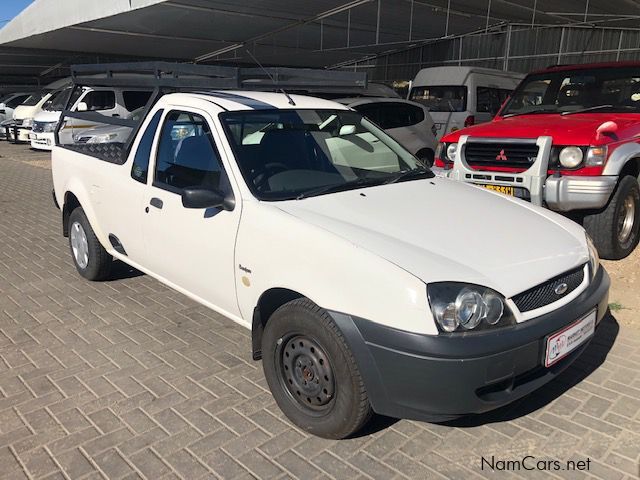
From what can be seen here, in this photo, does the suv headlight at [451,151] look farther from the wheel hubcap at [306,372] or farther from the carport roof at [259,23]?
the carport roof at [259,23]

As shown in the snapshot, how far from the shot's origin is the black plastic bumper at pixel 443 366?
7.48 ft

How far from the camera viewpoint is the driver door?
126 inches

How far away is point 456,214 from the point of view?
3.10m

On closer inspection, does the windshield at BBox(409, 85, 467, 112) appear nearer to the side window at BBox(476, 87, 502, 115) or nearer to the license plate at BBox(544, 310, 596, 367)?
the side window at BBox(476, 87, 502, 115)

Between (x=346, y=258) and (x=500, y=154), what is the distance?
11.8 ft

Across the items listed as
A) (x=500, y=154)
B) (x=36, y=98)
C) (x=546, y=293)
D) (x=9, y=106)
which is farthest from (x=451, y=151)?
(x=9, y=106)

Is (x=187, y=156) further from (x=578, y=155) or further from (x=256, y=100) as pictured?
(x=578, y=155)

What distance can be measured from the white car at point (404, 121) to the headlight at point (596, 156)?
4.16 meters

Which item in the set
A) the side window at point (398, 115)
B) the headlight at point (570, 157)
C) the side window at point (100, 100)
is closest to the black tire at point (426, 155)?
the side window at point (398, 115)

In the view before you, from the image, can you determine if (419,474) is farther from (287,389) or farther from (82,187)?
(82,187)

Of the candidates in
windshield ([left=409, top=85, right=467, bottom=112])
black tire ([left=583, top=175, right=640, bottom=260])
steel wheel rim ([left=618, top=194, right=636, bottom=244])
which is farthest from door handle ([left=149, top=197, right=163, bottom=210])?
windshield ([left=409, top=85, right=467, bottom=112])

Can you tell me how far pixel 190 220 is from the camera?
341 cm

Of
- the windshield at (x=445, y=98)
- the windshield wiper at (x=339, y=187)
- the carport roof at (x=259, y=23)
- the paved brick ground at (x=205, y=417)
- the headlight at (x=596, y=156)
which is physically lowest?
the paved brick ground at (x=205, y=417)

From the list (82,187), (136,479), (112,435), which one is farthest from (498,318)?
(82,187)
